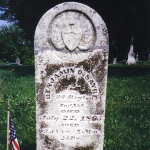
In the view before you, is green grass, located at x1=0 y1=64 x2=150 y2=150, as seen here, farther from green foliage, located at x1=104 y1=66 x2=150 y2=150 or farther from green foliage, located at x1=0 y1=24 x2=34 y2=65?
green foliage, located at x1=0 y1=24 x2=34 y2=65

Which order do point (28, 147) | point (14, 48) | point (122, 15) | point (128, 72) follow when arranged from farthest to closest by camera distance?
point (14, 48), point (128, 72), point (122, 15), point (28, 147)

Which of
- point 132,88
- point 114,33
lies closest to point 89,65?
point 132,88

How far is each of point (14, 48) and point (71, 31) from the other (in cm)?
3142

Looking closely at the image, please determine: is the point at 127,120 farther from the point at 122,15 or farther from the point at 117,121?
the point at 122,15

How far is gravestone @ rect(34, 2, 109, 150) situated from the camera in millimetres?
2211

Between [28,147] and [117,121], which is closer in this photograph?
[28,147]

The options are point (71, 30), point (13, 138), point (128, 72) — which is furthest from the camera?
point (128, 72)

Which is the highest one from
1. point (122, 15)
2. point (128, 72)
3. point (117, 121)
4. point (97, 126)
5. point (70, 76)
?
point (122, 15)

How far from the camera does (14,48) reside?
31.4 meters

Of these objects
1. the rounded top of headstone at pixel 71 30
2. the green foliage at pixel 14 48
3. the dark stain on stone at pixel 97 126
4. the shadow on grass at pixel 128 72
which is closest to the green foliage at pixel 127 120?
the dark stain on stone at pixel 97 126

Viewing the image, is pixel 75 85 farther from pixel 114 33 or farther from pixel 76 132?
pixel 114 33

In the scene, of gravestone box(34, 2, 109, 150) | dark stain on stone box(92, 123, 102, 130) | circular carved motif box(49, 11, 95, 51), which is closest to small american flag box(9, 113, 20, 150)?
gravestone box(34, 2, 109, 150)

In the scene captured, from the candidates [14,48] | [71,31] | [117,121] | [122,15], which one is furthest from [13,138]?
[14,48]

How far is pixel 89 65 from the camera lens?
2283 mm
